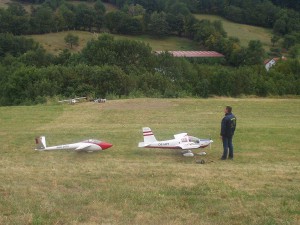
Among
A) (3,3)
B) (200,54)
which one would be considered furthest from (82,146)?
(3,3)

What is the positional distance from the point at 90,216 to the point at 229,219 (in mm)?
2843

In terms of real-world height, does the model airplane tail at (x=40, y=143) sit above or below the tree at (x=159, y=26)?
below

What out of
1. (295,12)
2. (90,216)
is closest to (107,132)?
(90,216)

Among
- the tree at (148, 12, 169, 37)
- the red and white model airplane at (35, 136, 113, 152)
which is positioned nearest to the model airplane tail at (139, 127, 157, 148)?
the red and white model airplane at (35, 136, 113, 152)

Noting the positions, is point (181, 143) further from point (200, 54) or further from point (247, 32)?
point (247, 32)

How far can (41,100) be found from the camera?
30.9m

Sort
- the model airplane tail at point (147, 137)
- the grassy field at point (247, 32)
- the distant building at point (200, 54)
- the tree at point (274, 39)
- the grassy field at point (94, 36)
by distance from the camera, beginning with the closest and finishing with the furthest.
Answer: the model airplane tail at point (147, 137)
the distant building at point (200, 54)
the grassy field at point (94, 36)
the tree at point (274, 39)
the grassy field at point (247, 32)

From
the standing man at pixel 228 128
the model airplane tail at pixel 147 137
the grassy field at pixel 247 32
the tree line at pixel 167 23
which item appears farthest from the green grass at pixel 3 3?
the standing man at pixel 228 128

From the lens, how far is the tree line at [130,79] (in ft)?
123

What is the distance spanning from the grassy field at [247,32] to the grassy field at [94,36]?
420 inches

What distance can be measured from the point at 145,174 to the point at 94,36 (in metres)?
84.6

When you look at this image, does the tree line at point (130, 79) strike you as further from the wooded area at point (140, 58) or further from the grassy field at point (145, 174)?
the grassy field at point (145, 174)

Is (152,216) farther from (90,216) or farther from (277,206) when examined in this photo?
(277,206)

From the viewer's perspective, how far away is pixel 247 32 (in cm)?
10331
